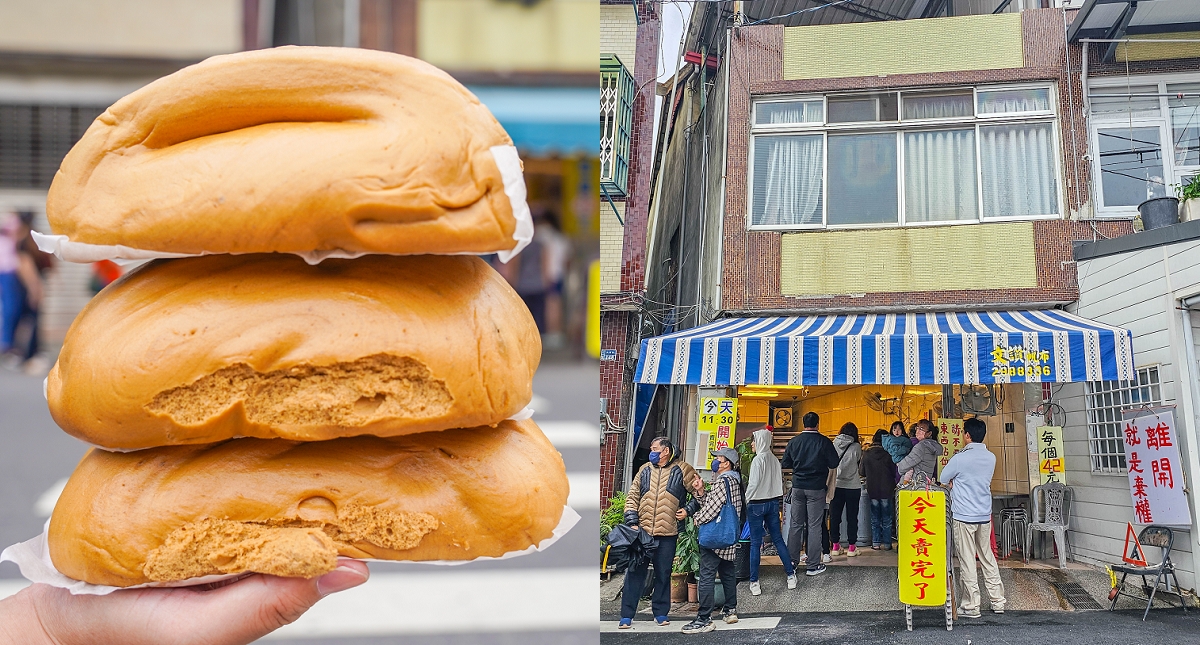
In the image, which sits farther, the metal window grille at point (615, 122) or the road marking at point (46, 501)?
the road marking at point (46, 501)

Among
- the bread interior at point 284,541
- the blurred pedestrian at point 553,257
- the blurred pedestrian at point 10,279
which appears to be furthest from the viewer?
the blurred pedestrian at point 10,279

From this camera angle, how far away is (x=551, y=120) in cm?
909

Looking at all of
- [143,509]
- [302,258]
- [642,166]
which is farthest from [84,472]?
[642,166]

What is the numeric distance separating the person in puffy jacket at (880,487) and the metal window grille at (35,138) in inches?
413

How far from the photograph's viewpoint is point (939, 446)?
4523 millimetres

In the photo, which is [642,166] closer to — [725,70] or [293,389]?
Answer: [725,70]

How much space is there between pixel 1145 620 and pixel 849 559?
1506mm

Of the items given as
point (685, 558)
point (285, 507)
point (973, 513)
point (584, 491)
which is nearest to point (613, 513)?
point (685, 558)

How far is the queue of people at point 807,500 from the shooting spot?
4383 millimetres

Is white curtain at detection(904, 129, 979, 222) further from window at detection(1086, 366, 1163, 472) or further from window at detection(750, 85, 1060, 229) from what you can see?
window at detection(1086, 366, 1163, 472)

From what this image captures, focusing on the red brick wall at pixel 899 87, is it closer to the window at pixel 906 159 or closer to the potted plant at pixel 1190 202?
the window at pixel 906 159

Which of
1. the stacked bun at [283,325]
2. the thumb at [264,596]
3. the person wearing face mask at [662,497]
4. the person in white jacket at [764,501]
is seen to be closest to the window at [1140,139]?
the person in white jacket at [764,501]

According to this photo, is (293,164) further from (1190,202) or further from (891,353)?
(1190,202)

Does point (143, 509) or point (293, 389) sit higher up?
point (293, 389)
